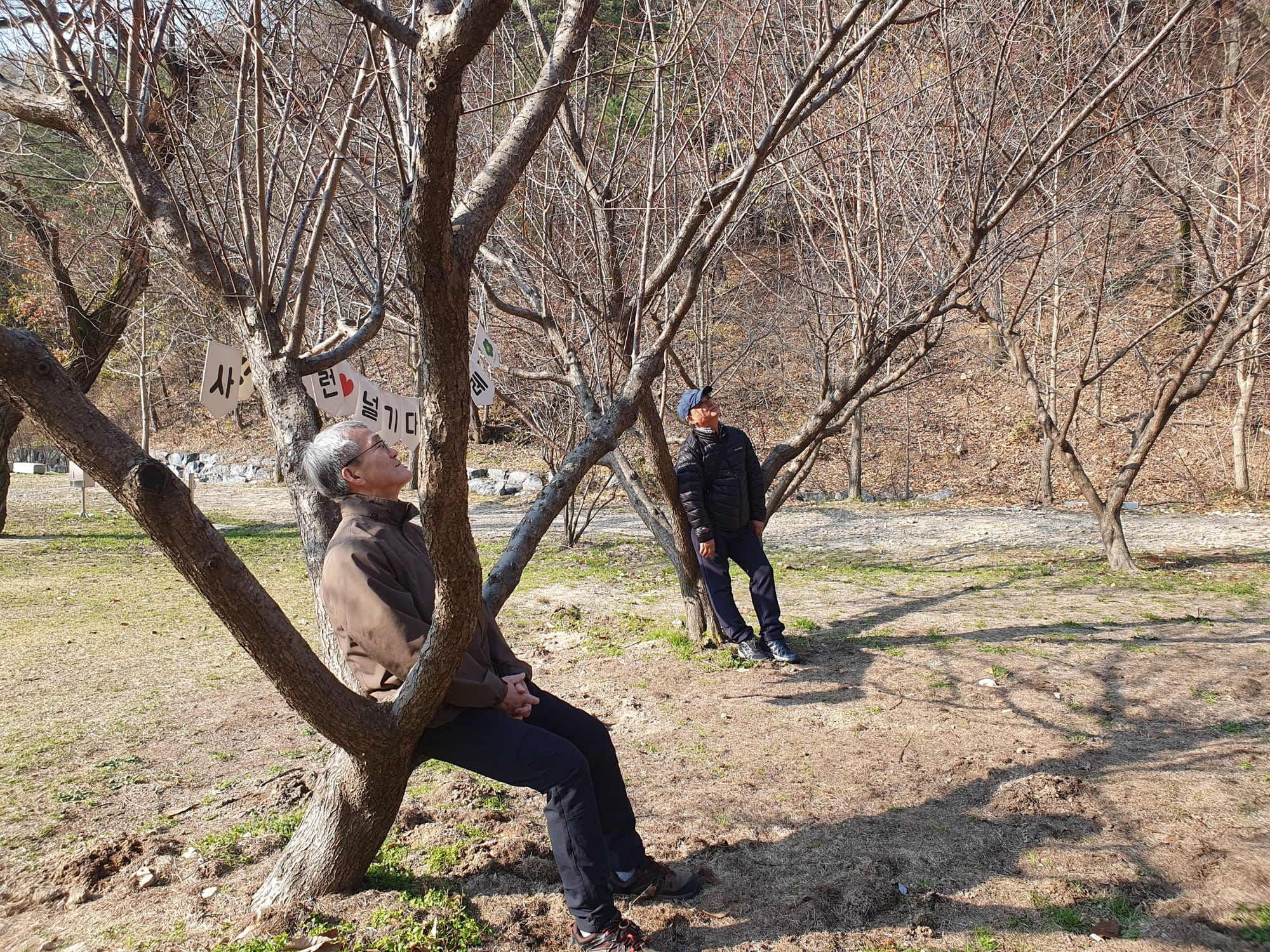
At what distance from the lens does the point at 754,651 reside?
5414 mm

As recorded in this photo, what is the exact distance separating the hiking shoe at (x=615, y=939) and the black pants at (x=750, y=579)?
9.68 feet

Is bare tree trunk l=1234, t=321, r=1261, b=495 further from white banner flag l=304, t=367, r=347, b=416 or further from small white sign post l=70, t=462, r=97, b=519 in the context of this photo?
small white sign post l=70, t=462, r=97, b=519

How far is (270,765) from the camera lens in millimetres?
4027

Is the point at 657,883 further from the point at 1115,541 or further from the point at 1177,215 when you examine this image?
the point at 1177,215

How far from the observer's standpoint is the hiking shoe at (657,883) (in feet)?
9.24

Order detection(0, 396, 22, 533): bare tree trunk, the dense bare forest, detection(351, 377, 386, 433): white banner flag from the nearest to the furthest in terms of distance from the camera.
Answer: the dense bare forest < detection(351, 377, 386, 433): white banner flag < detection(0, 396, 22, 533): bare tree trunk

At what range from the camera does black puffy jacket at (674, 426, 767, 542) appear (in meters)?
5.39

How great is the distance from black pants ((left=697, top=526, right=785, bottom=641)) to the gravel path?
4896 millimetres

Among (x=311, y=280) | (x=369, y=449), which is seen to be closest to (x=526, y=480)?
(x=311, y=280)

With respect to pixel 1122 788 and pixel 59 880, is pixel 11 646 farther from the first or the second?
pixel 1122 788

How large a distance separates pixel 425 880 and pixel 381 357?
57.0 ft

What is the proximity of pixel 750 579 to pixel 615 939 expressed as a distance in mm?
3115

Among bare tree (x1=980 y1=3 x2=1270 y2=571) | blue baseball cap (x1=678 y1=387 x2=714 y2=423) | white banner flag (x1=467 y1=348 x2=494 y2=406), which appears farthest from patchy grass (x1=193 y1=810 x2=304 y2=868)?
bare tree (x1=980 y1=3 x2=1270 y2=571)

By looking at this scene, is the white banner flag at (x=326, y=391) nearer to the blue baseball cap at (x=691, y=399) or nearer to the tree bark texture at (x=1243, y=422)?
the blue baseball cap at (x=691, y=399)
